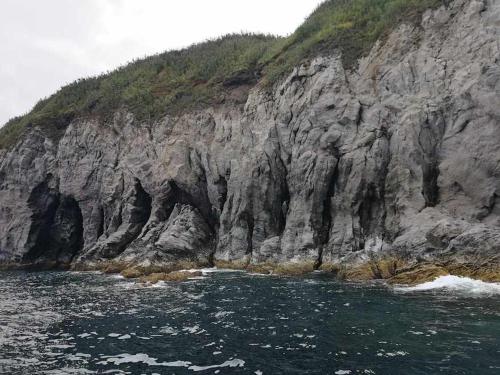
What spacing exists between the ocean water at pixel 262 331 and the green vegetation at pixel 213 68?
32.2m

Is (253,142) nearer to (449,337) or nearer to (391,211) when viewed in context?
(391,211)

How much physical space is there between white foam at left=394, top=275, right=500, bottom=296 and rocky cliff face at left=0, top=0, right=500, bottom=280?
2.00m

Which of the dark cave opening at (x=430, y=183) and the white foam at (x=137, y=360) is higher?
the dark cave opening at (x=430, y=183)

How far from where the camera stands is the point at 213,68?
7400cm

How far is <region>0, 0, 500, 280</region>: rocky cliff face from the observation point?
35.4 meters

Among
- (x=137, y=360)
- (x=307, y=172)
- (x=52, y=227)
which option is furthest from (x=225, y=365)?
(x=52, y=227)

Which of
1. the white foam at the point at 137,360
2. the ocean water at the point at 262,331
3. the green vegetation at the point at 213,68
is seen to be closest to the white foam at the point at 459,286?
the ocean water at the point at 262,331

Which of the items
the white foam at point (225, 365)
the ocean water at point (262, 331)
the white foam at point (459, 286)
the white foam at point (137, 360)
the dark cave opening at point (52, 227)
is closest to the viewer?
the white foam at point (225, 365)

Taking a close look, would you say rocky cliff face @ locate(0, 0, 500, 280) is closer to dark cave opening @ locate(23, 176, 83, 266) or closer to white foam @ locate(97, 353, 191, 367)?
dark cave opening @ locate(23, 176, 83, 266)

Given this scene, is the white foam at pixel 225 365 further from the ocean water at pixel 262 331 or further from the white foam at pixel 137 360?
the white foam at pixel 137 360

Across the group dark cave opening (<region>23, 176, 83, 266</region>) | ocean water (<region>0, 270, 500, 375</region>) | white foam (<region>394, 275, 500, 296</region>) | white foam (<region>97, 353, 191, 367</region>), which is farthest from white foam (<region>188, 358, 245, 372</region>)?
A: dark cave opening (<region>23, 176, 83, 266</region>)

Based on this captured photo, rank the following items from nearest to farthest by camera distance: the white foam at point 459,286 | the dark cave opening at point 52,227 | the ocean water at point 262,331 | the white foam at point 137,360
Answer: the ocean water at point 262,331
the white foam at point 137,360
the white foam at point 459,286
the dark cave opening at point 52,227

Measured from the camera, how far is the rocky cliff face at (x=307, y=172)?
35.4 m

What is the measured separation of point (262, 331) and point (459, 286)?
14424 mm
